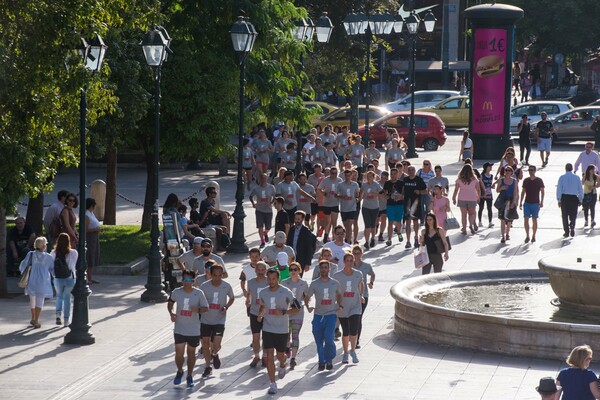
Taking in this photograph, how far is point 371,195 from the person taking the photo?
2577 cm

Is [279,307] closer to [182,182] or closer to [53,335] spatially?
[53,335]

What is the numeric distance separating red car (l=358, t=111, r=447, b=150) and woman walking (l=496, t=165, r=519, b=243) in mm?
19037

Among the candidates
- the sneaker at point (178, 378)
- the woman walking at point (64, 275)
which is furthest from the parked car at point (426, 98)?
the sneaker at point (178, 378)

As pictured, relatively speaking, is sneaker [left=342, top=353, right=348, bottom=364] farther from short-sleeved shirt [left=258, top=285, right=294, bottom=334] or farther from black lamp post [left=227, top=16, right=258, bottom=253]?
black lamp post [left=227, top=16, right=258, bottom=253]

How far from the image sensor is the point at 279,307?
15.4 metres

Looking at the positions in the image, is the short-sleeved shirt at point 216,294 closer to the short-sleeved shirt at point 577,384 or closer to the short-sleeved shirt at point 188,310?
the short-sleeved shirt at point 188,310

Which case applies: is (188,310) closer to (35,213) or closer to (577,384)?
(577,384)

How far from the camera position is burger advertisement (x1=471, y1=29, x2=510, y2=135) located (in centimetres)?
4209

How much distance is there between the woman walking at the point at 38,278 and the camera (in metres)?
18.7

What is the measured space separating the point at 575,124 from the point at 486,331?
103 feet

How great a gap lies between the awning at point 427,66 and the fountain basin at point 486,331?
5354cm

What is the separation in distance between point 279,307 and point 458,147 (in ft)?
106

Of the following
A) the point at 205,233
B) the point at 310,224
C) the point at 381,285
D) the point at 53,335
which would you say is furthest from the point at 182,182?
the point at 53,335

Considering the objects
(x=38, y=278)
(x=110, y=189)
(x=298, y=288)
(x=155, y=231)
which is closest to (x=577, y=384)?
(x=298, y=288)
